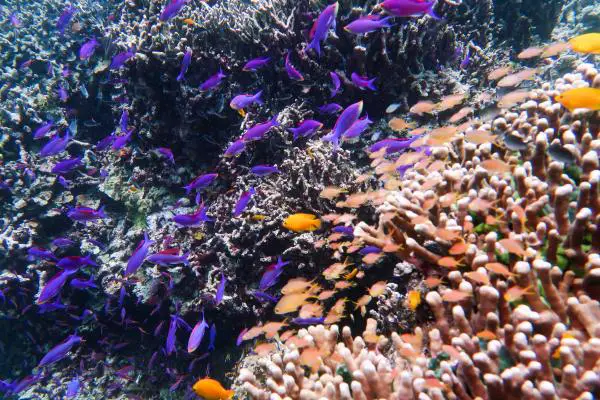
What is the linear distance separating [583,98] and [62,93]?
830 cm

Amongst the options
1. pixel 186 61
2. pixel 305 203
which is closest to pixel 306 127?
pixel 305 203

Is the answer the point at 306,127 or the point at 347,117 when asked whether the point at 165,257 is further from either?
the point at 347,117

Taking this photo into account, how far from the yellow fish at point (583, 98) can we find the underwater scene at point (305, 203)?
0.6 inches

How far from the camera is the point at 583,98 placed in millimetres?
2375

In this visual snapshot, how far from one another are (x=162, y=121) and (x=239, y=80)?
1.43 meters

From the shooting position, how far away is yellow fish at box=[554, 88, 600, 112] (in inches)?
92.2

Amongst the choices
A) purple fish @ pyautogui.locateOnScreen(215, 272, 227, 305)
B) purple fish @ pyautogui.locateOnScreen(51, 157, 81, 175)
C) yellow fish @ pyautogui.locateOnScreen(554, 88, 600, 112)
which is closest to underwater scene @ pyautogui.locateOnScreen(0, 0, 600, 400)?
yellow fish @ pyautogui.locateOnScreen(554, 88, 600, 112)

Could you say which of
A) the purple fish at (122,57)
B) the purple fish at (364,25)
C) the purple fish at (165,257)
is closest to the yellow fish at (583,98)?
the purple fish at (364,25)

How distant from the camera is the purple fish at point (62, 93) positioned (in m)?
7.00

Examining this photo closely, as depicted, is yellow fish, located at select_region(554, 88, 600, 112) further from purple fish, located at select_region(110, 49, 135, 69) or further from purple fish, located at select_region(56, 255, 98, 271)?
purple fish, located at select_region(110, 49, 135, 69)

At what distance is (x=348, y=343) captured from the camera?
2.65m

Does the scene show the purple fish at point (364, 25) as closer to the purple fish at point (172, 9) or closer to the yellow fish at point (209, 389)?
the purple fish at point (172, 9)

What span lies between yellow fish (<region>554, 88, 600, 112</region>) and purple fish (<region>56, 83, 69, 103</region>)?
8142mm

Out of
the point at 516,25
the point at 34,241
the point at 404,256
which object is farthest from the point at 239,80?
the point at 516,25
